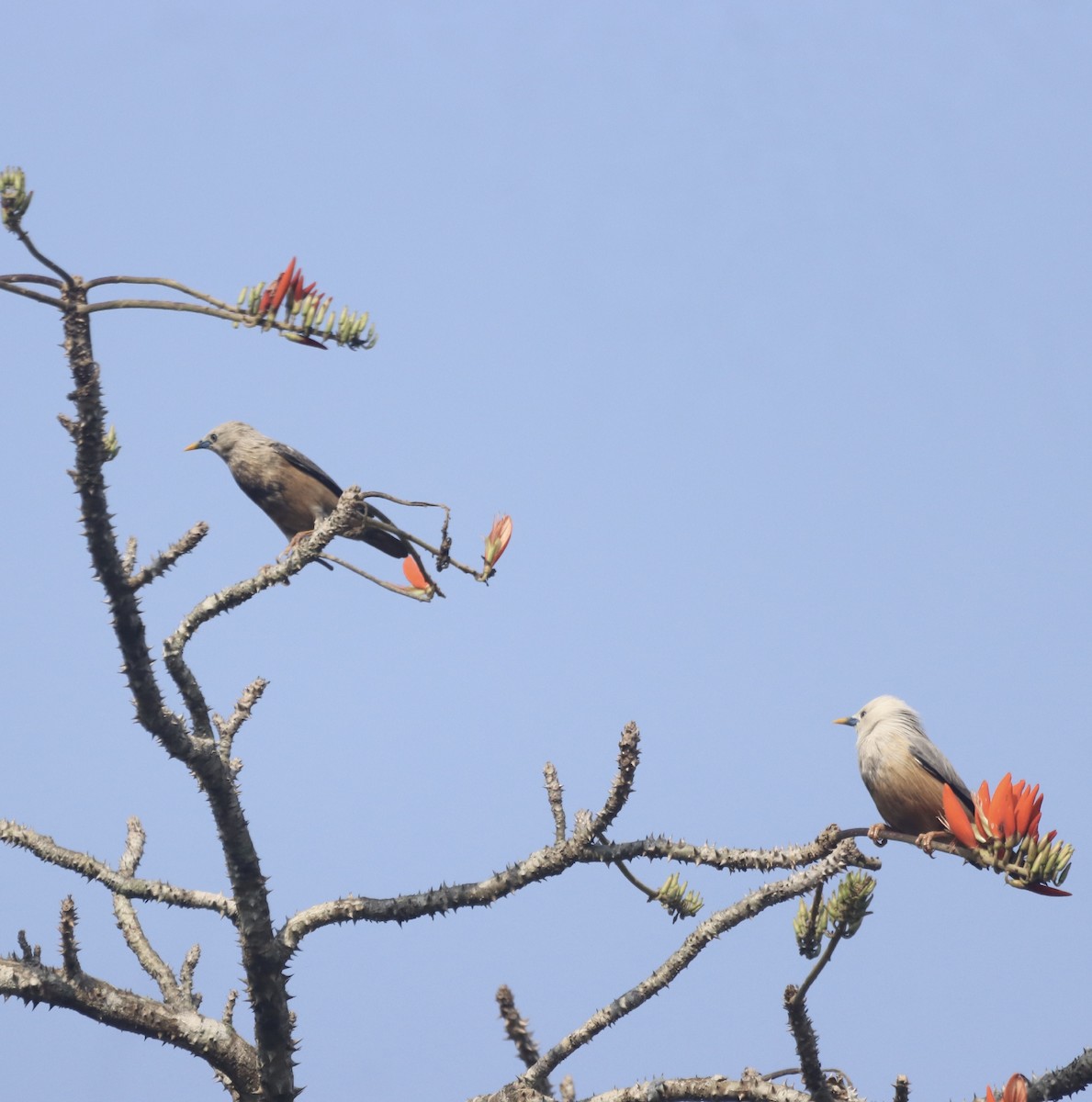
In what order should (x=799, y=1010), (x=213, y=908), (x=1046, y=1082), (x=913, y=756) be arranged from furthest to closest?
(x=913, y=756)
(x=213, y=908)
(x=1046, y=1082)
(x=799, y=1010)

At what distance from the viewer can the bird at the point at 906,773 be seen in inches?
293

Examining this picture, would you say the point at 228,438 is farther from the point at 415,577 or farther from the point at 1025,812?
the point at 1025,812

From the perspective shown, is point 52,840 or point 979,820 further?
point 52,840

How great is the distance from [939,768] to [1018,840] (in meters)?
Answer: 3.10

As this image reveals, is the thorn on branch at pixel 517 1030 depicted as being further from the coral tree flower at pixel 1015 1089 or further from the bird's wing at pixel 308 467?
the bird's wing at pixel 308 467

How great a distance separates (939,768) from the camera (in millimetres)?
7664

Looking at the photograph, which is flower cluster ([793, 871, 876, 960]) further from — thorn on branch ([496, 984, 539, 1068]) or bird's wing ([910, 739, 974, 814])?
bird's wing ([910, 739, 974, 814])

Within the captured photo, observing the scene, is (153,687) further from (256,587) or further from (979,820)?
(979,820)

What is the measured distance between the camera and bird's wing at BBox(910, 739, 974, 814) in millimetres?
7645

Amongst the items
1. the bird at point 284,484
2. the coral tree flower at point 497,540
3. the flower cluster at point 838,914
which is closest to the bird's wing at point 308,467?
the bird at point 284,484

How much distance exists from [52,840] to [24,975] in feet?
2.94

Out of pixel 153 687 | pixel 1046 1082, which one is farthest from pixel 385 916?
pixel 1046 1082

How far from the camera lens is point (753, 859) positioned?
543 cm

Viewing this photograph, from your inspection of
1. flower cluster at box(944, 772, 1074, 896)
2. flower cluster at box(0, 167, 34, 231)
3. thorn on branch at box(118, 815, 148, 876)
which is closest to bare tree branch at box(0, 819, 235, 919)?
thorn on branch at box(118, 815, 148, 876)
